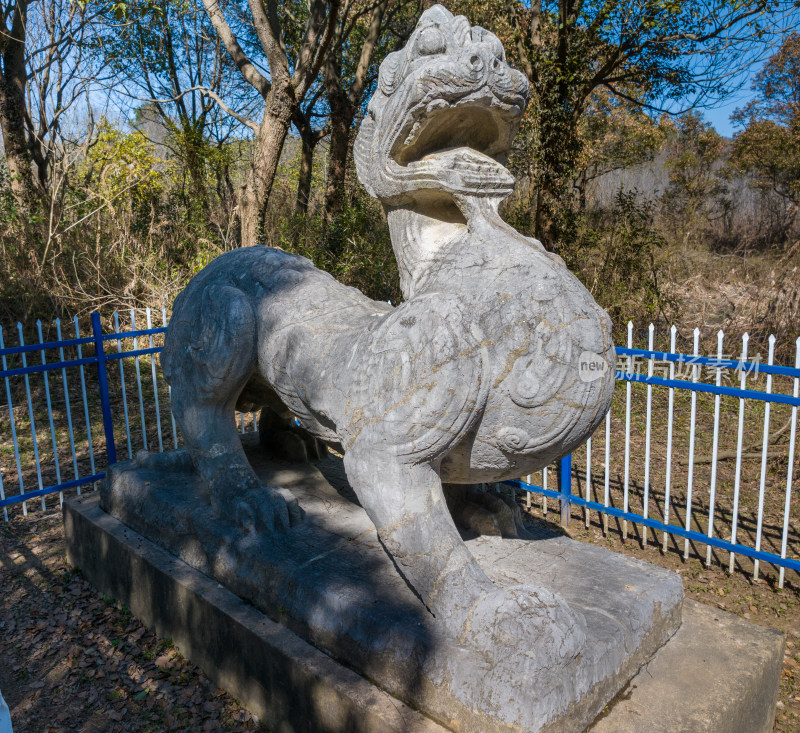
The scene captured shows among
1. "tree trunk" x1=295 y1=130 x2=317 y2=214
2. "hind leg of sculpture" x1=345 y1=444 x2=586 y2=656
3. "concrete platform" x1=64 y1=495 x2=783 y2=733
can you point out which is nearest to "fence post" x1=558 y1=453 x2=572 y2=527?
"concrete platform" x1=64 y1=495 x2=783 y2=733

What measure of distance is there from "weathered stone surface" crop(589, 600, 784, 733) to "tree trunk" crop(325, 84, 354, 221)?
8813 millimetres

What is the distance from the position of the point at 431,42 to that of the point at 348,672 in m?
1.97

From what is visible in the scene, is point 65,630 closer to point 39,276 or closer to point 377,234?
point 39,276

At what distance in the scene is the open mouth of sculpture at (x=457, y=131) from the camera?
2.08 metres

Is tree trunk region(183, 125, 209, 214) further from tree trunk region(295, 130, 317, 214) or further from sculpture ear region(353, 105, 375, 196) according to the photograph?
sculpture ear region(353, 105, 375, 196)

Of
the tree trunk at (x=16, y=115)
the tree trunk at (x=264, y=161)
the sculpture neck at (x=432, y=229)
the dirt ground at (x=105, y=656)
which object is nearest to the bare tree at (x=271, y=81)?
the tree trunk at (x=264, y=161)

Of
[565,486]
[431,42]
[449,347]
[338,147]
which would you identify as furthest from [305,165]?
[449,347]

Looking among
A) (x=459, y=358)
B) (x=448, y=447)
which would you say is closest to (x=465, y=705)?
(x=448, y=447)

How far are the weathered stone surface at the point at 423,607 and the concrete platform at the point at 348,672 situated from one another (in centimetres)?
5

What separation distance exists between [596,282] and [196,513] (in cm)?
669

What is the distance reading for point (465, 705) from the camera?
1771 mm

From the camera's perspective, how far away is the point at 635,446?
6270 mm

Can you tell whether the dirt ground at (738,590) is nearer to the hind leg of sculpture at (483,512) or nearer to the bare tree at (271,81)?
the hind leg of sculpture at (483,512)

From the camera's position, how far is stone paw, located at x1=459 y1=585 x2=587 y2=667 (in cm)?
173
